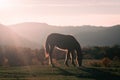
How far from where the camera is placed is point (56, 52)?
54.9 m

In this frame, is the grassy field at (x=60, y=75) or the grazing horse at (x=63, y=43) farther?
the grazing horse at (x=63, y=43)

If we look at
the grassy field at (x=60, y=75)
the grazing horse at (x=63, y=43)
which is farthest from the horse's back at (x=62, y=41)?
the grassy field at (x=60, y=75)

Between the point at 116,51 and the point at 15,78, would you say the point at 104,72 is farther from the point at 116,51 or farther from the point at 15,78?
the point at 116,51

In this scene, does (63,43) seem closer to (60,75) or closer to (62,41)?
(62,41)

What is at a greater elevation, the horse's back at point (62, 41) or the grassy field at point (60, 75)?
the horse's back at point (62, 41)

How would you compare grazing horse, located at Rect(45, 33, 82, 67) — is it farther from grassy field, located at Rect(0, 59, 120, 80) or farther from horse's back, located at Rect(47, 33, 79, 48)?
grassy field, located at Rect(0, 59, 120, 80)

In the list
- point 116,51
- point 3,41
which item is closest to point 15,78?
point 116,51

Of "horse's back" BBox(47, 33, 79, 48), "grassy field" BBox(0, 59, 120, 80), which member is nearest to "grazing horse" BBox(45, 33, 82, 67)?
"horse's back" BBox(47, 33, 79, 48)

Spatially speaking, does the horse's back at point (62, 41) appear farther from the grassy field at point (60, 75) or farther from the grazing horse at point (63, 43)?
the grassy field at point (60, 75)

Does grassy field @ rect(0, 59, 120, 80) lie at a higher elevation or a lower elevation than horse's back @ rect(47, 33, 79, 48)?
lower

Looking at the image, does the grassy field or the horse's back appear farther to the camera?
the horse's back

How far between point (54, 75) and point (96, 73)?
3.15 meters

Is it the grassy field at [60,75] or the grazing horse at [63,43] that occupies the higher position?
the grazing horse at [63,43]

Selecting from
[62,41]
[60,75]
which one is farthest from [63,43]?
[60,75]
